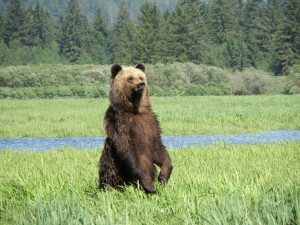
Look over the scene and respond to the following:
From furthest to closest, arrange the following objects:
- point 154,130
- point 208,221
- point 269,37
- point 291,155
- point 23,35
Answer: point 23,35 → point 269,37 → point 291,155 → point 154,130 → point 208,221

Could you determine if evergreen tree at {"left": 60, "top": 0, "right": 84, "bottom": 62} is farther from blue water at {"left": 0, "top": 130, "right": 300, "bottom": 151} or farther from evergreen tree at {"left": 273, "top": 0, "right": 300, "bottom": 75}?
blue water at {"left": 0, "top": 130, "right": 300, "bottom": 151}

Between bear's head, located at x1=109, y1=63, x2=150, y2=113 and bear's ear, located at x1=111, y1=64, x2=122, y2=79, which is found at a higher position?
bear's ear, located at x1=111, y1=64, x2=122, y2=79

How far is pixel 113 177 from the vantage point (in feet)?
15.5

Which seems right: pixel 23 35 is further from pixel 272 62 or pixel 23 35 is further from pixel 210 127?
pixel 210 127

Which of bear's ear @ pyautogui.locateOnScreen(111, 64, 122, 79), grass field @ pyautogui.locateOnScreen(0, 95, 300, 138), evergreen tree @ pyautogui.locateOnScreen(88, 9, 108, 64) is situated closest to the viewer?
bear's ear @ pyautogui.locateOnScreen(111, 64, 122, 79)

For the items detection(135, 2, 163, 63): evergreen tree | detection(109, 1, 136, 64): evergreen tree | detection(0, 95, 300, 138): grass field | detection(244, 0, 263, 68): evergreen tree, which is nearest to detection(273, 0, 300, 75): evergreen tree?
detection(244, 0, 263, 68): evergreen tree

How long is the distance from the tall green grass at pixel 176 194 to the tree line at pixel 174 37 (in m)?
44.4

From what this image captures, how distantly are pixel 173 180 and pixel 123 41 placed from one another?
59825 mm

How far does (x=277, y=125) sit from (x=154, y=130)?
508 inches

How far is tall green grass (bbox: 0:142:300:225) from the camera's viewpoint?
3312mm

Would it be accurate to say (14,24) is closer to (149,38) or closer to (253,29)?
(149,38)

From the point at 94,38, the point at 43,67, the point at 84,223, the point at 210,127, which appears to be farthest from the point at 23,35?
the point at 84,223

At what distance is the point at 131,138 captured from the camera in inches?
179

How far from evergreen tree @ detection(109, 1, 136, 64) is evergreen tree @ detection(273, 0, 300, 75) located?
17.8 m
